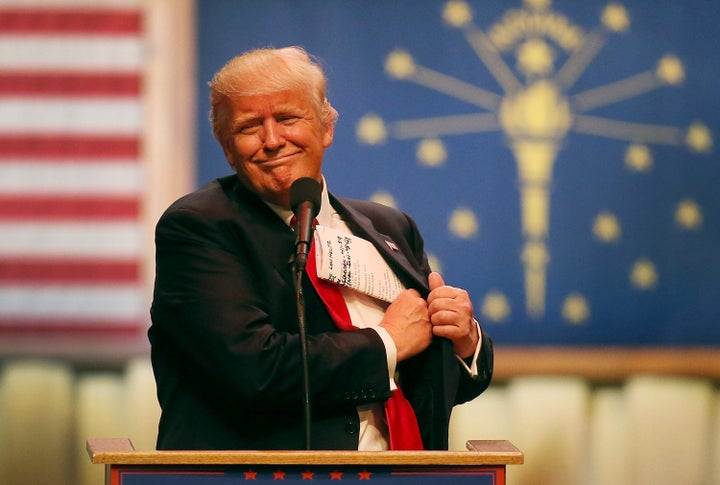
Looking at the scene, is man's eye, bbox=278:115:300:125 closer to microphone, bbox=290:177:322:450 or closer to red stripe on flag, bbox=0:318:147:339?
microphone, bbox=290:177:322:450

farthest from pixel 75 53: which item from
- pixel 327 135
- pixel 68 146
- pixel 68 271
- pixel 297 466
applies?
pixel 297 466

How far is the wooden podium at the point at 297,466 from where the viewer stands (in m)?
1.74

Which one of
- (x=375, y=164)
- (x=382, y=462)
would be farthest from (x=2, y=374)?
(x=382, y=462)

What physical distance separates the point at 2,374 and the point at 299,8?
63.0 inches

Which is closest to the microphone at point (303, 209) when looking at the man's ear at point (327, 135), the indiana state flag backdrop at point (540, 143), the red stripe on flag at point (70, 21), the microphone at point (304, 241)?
the microphone at point (304, 241)

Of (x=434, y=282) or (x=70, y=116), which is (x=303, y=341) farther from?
(x=70, y=116)

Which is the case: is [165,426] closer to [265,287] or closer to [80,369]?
Result: [265,287]

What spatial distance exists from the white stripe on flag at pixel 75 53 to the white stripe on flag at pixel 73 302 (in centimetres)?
74

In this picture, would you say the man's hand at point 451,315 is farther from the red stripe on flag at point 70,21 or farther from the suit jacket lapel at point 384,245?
the red stripe on flag at point 70,21

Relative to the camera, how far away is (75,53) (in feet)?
14.3

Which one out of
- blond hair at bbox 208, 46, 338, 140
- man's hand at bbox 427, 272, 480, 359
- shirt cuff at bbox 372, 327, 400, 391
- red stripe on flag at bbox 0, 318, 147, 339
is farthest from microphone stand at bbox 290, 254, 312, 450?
red stripe on flag at bbox 0, 318, 147, 339

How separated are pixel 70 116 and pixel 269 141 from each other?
2.32m

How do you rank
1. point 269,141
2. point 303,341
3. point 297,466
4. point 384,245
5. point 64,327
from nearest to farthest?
point 297,466 → point 303,341 → point 269,141 → point 384,245 → point 64,327

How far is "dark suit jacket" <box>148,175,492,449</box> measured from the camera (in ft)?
6.65
